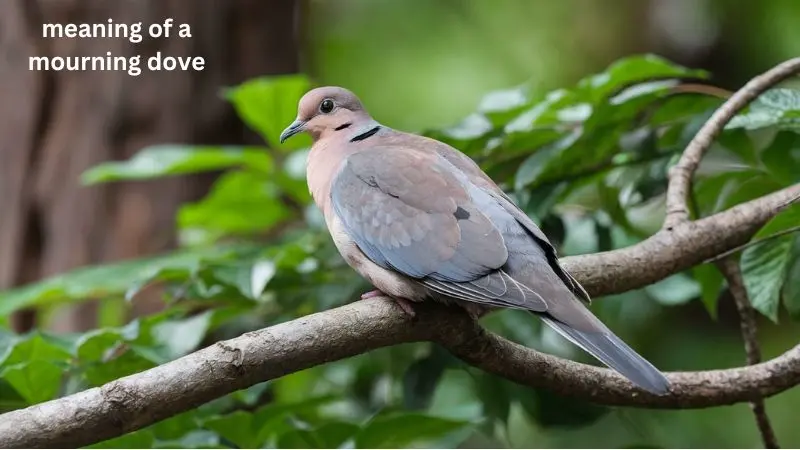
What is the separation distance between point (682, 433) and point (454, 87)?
2.37 meters

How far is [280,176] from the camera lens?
3211 mm

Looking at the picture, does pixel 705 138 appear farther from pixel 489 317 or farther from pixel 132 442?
pixel 132 442

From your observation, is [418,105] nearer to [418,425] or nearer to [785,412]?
[785,412]

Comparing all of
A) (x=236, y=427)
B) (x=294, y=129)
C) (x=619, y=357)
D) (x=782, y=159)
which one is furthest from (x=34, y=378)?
(x=782, y=159)

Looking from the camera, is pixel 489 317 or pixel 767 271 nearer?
pixel 767 271

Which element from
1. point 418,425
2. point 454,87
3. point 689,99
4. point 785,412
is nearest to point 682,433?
point 785,412

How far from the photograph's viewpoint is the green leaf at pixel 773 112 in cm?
225

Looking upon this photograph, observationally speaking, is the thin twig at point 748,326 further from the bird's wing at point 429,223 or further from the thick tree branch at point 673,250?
the bird's wing at point 429,223

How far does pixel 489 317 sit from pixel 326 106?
0.80 metres

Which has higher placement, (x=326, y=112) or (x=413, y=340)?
(x=326, y=112)

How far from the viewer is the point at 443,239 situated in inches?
83.9

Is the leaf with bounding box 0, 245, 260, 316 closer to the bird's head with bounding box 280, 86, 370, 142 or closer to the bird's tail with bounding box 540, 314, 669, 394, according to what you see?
the bird's head with bounding box 280, 86, 370, 142

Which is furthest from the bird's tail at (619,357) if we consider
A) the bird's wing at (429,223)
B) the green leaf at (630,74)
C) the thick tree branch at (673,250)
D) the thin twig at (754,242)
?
the green leaf at (630,74)

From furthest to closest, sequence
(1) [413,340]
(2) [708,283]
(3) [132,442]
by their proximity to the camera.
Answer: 1. (2) [708,283]
2. (3) [132,442]
3. (1) [413,340]
